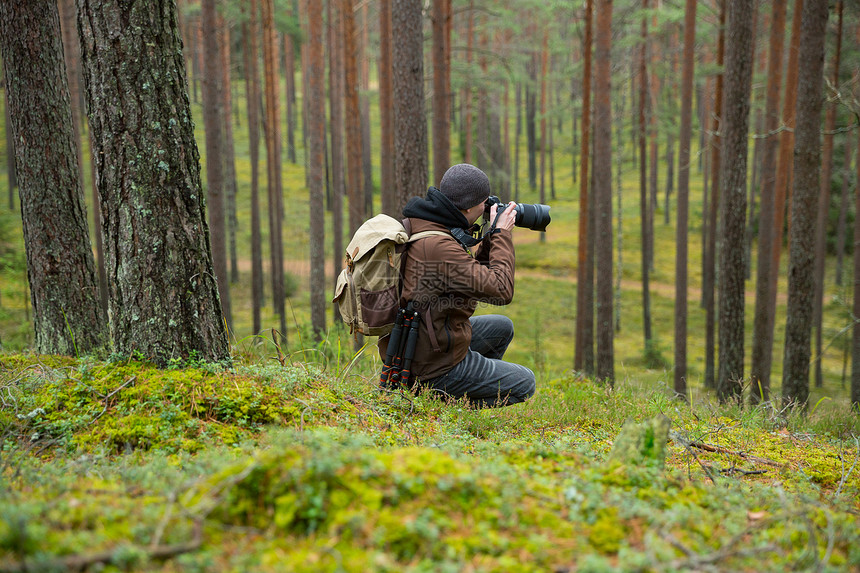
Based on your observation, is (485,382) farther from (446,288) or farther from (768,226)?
(768,226)

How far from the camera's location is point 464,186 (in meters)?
3.88

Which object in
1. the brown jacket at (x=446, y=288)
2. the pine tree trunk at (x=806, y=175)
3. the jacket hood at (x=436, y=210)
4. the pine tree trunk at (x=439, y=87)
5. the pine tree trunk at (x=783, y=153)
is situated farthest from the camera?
the pine tree trunk at (x=783, y=153)

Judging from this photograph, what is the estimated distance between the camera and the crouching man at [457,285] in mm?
3723

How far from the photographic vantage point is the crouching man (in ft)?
12.2

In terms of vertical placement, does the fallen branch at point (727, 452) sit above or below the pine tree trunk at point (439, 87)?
below

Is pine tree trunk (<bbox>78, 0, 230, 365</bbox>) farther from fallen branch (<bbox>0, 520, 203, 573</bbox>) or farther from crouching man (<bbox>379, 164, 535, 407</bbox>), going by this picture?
fallen branch (<bbox>0, 520, 203, 573</bbox>)

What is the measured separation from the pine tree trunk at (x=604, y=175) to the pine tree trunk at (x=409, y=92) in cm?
512

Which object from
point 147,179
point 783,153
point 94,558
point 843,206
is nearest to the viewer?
point 94,558

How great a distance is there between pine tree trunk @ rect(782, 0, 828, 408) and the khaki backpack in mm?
5809

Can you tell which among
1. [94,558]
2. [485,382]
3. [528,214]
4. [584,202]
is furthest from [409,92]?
[94,558]

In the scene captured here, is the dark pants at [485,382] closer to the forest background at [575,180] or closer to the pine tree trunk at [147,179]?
the forest background at [575,180]

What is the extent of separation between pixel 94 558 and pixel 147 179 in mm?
2169

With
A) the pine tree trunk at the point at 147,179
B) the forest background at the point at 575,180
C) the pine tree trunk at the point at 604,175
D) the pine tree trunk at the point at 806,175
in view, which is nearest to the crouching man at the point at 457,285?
the forest background at the point at 575,180

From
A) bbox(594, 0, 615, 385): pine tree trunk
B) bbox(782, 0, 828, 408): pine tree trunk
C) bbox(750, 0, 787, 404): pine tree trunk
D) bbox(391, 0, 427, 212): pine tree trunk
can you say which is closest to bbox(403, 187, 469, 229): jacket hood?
bbox(391, 0, 427, 212): pine tree trunk
